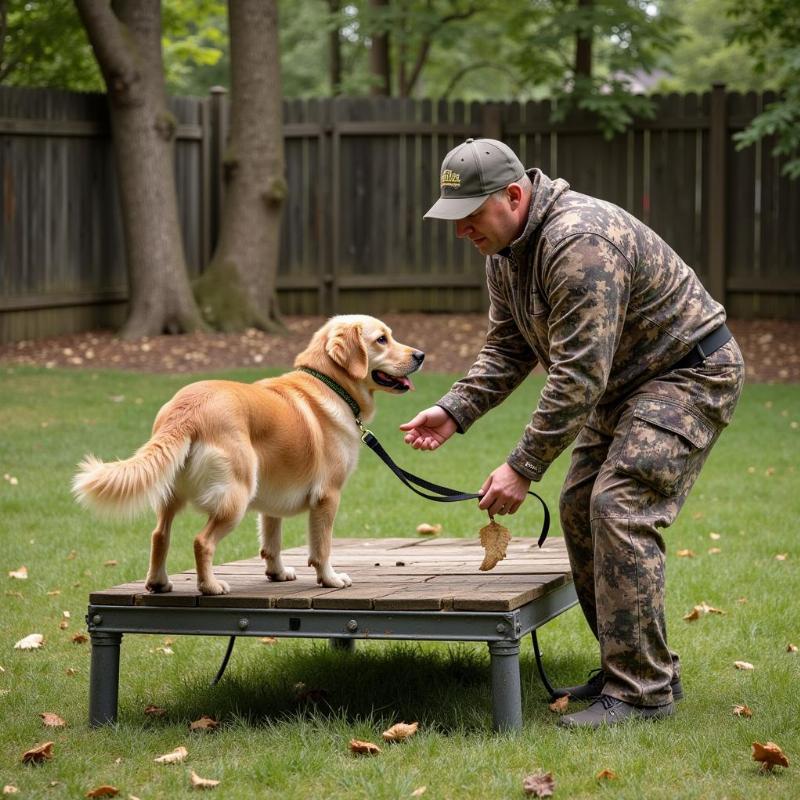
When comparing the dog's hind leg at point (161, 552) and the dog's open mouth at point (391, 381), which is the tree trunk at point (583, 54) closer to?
the dog's open mouth at point (391, 381)

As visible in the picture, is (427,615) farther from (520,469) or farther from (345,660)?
(345,660)

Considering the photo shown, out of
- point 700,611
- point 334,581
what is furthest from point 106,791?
point 700,611

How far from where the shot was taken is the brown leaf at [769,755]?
4363mm

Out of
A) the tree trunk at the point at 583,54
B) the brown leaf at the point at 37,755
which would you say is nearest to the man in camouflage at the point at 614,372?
the brown leaf at the point at 37,755

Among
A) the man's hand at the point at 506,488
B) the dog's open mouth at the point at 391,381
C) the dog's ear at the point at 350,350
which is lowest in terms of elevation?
the man's hand at the point at 506,488

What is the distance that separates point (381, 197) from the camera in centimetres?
1955

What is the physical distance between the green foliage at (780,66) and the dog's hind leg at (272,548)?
34.6ft

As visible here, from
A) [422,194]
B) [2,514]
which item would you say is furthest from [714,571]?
[422,194]

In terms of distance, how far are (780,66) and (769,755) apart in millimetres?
14232

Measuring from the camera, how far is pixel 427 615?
4.76m

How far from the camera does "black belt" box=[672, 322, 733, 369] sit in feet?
16.7

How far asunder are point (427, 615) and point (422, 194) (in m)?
15.3

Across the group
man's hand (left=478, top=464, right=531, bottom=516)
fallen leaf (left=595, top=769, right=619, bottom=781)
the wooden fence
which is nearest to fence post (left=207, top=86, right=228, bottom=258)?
the wooden fence

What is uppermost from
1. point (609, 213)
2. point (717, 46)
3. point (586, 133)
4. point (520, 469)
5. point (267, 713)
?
point (717, 46)
